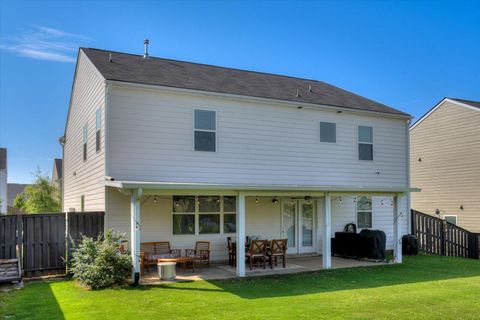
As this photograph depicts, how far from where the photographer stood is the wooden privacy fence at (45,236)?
10.7 meters

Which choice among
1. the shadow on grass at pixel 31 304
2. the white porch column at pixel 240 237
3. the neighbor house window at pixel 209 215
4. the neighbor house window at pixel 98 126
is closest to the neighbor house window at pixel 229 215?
the neighbor house window at pixel 209 215

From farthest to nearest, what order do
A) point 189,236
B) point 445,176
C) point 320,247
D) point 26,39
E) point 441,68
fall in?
point 441,68
point 445,176
point 26,39
point 320,247
point 189,236

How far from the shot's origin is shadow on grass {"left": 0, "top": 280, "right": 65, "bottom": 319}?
722 cm

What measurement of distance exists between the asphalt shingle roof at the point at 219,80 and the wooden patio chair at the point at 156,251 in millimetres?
4690

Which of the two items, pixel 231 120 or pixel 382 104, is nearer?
pixel 231 120

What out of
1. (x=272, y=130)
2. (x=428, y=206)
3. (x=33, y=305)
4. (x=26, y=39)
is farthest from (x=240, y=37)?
(x=33, y=305)

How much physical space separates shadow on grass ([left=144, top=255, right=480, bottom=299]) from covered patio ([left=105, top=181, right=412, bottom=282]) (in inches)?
26.9

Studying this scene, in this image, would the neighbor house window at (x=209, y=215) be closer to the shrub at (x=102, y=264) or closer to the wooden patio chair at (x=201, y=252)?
the wooden patio chair at (x=201, y=252)

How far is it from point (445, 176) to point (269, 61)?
10.4 m

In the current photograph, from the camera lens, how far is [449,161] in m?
20.1

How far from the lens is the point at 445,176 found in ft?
66.6

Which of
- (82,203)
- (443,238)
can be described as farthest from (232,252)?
(443,238)

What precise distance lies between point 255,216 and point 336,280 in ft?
13.9

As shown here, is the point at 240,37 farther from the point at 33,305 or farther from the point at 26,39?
the point at 33,305
